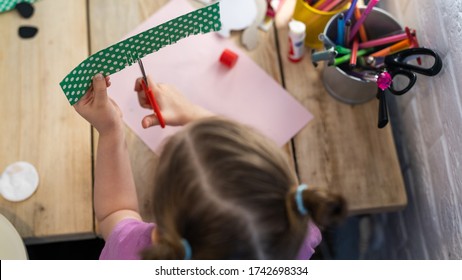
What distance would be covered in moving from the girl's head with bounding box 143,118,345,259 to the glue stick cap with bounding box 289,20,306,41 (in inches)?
13.6

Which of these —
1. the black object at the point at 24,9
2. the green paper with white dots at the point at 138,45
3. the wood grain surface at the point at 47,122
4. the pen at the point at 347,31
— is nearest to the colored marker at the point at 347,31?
the pen at the point at 347,31

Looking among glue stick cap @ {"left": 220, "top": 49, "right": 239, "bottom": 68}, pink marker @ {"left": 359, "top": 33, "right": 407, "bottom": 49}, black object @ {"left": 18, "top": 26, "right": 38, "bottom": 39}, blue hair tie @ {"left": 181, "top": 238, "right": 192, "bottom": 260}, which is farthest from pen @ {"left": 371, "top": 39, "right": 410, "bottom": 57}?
black object @ {"left": 18, "top": 26, "right": 38, "bottom": 39}

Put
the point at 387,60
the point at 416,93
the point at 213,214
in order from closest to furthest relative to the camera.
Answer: the point at 213,214 → the point at 387,60 → the point at 416,93

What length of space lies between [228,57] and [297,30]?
13 cm

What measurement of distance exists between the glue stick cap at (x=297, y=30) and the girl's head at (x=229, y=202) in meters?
0.35

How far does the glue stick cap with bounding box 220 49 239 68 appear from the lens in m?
0.91

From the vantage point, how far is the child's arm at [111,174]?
2.61 ft

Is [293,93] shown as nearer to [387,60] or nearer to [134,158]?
[387,60]

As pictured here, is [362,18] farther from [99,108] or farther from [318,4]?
[99,108]

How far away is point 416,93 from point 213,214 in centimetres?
51

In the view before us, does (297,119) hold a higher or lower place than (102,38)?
lower
